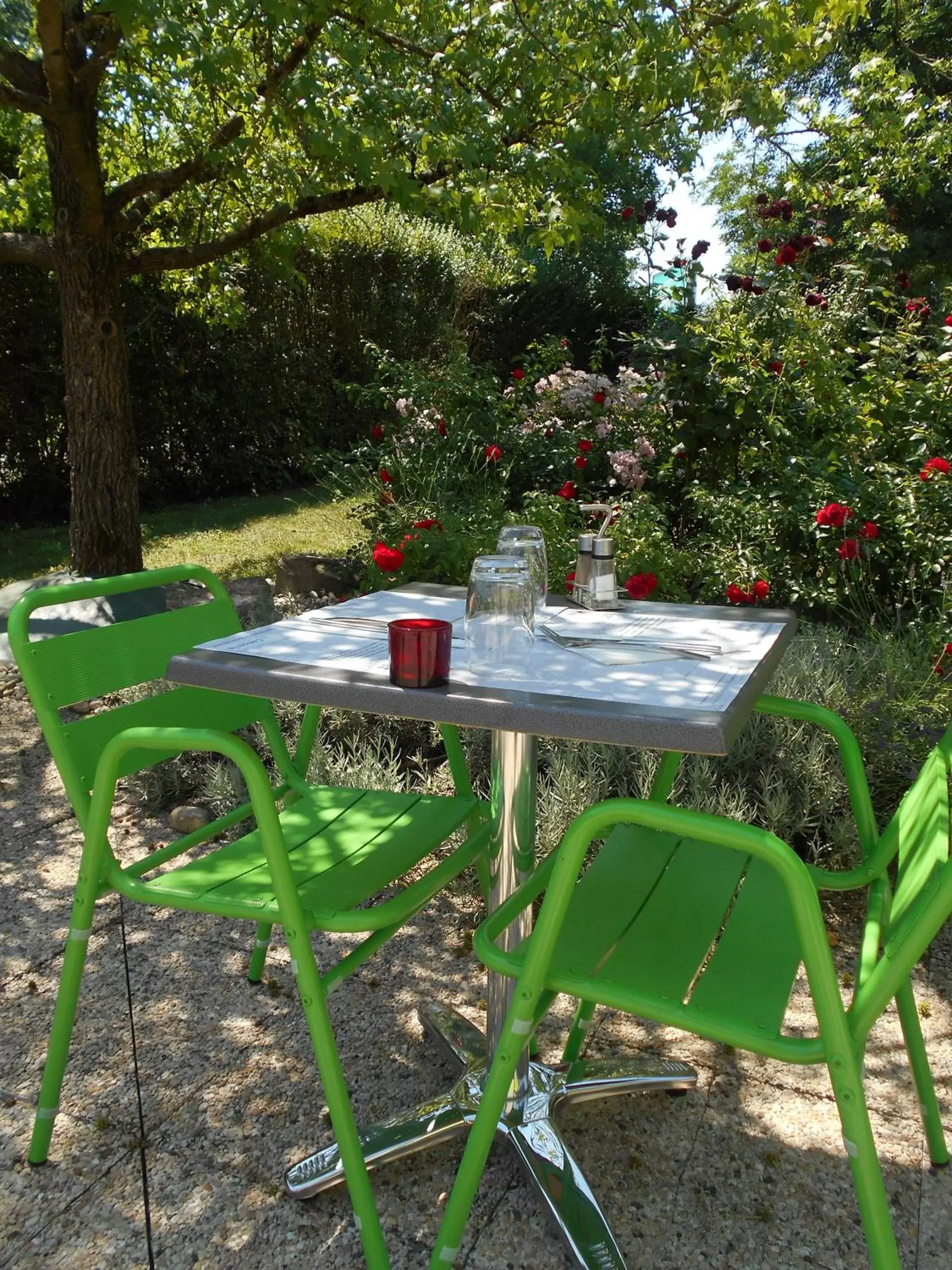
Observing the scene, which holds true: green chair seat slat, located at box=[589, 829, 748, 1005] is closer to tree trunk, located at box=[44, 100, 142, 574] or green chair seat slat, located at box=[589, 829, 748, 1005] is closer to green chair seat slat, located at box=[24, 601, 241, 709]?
green chair seat slat, located at box=[24, 601, 241, 709]

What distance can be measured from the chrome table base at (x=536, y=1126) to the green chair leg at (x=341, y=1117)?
19 centimetres

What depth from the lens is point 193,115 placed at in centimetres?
541

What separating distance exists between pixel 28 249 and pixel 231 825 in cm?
383

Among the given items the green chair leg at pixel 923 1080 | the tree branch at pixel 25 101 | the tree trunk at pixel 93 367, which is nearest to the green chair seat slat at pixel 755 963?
the green chair leg at pixel 923 1080

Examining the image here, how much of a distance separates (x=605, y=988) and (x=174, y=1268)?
2.73ft

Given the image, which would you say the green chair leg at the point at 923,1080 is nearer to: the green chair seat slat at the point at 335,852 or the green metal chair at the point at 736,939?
the green metal chair at the point at 736,939

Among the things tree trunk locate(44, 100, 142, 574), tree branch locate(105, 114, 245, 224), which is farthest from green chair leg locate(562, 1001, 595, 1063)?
tree branch locate(105, 114, 245, 224)

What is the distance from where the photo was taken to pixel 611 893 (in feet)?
5.43

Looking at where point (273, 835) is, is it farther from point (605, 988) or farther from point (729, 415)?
point (729, 415)

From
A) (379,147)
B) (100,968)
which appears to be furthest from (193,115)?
(100,968)

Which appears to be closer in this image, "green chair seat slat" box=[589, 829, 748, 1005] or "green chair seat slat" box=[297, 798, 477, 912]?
"green chair seat slat" box=[589, 829, 748, 1005]

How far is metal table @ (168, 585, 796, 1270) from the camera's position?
1.28 meters

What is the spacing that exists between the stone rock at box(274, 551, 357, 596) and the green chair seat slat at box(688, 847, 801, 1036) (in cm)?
359

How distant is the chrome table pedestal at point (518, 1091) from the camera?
5.33ft
